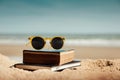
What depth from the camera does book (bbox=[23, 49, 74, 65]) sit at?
4.50 m

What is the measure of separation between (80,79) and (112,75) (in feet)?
1.25

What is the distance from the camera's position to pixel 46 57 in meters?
4.54

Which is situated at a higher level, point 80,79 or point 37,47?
point 37,47

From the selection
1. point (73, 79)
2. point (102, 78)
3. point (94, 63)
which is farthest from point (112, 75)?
point (94, 63)

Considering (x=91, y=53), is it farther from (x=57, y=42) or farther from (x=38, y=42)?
(x=38, y=42)

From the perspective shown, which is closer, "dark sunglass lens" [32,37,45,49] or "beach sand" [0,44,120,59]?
"dark sunglass lens" [32,37,45,49]

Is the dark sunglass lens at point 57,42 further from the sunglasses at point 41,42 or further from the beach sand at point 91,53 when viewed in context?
the beach sand at point 91,53

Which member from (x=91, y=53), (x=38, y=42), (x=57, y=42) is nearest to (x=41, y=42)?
A: (x=38, y=42)

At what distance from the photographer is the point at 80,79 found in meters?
3.88

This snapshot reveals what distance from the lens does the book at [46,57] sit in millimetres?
4496

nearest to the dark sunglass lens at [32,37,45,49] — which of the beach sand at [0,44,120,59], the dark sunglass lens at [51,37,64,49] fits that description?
the dark sunglass lens at [51,37,64,49]

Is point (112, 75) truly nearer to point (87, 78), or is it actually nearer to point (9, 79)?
point (87, 78)

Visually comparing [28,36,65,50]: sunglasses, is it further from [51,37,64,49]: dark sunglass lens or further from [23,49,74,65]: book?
[23,49,74,65]: book

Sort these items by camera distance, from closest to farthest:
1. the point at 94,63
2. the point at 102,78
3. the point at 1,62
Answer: the point at 102,78, the point at 1,62, the point at 94,63
